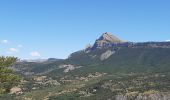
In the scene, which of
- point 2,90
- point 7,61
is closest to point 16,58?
point 7,61

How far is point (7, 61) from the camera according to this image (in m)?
88.8

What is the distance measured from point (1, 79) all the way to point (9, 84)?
2462 millimetres

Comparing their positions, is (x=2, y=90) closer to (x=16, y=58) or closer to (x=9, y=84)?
(x=9, y=84)

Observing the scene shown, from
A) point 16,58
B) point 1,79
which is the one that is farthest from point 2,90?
point 16,58

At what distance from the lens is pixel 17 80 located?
292 ft

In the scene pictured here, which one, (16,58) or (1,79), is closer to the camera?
(1,79)

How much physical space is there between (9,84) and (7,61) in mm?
5369

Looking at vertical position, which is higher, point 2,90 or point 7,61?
point 7,61

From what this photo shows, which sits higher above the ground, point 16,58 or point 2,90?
point 16,58

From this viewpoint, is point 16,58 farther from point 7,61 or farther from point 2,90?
point 2,90

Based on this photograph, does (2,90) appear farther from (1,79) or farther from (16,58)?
(16,58)

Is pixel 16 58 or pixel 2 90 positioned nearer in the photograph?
pixel 2 90

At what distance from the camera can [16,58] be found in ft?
301

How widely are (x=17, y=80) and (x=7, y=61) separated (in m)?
4.95
